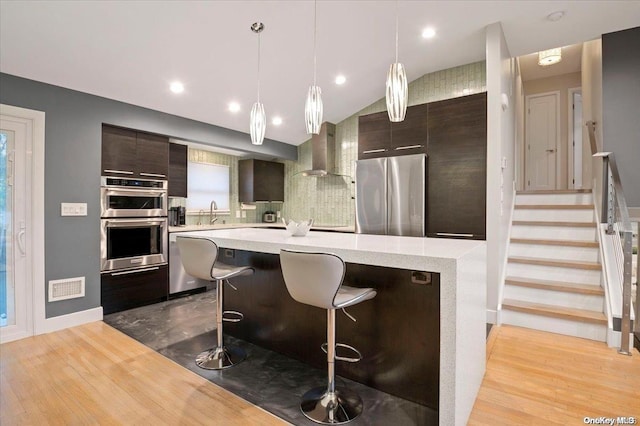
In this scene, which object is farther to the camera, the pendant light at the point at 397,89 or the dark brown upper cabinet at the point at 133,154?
the dark brown upper cabinet at the point at 133,154

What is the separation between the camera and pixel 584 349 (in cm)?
269

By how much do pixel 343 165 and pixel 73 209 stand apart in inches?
150

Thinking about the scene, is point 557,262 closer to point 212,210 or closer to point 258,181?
point 258,181

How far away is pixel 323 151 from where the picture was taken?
5344 millimetres

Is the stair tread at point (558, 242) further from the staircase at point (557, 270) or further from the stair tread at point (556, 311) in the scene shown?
the stair tread at point (556, 311)

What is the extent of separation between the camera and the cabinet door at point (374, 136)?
4.10 m

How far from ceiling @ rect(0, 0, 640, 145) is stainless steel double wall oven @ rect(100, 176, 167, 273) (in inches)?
40.1

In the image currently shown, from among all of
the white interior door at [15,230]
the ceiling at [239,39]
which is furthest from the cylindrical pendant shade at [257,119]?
the white interior door at [15,230]

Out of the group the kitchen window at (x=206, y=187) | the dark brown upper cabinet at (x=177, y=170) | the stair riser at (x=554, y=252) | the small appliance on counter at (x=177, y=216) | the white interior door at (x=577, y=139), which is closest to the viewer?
the stair riser at (x=554, y=252)

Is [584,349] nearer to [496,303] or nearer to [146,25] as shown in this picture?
[496,303]

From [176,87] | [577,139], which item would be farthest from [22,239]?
[577,139]

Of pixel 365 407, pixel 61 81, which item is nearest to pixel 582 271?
pixel 365 407

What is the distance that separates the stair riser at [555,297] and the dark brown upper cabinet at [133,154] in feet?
14.7

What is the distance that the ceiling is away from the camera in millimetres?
2619
